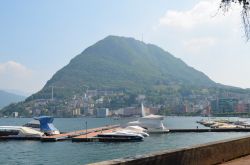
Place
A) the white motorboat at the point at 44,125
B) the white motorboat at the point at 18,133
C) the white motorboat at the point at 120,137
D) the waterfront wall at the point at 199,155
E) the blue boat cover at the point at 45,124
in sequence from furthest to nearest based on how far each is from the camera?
the blue boat cover at the point at 45,124 < the white motorboat at the point at 44,125 < the white motorboat at the point at 18,133 < the white motorboat at the point at 120,137 < the waterfront wall at the point at 199,155

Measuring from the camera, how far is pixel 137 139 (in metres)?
67.2

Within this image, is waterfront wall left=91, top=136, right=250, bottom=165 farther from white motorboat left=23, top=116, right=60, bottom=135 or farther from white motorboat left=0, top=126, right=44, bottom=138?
white motorboat left=23, top=116, right=60, bottom=135

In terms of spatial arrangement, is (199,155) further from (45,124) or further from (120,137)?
(45,124)

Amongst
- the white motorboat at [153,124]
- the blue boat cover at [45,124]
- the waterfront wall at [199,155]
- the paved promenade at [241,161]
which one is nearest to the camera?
the waterfront wall at [199,155]

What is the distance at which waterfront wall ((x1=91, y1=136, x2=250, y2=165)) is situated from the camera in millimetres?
8812

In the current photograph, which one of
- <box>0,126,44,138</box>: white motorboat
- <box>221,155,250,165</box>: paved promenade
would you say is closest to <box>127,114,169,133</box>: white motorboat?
<box>0,126,44,138</box>: white motorboat

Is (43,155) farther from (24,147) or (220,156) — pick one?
(220,156)

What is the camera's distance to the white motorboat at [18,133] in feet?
243

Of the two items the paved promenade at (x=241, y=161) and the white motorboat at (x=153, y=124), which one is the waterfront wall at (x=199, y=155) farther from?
the white motorboat at (x=153, y=124)

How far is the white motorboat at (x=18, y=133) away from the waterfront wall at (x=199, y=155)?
6201 centimetres

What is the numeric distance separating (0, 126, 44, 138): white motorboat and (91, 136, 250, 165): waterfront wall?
203 feet

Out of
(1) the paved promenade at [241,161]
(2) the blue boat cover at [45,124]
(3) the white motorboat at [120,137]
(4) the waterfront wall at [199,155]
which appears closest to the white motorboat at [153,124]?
(2) the blue boat cover at [45,124]

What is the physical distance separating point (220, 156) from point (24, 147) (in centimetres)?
5143

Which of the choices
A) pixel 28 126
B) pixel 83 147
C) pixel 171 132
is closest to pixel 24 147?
pixel 83 147
